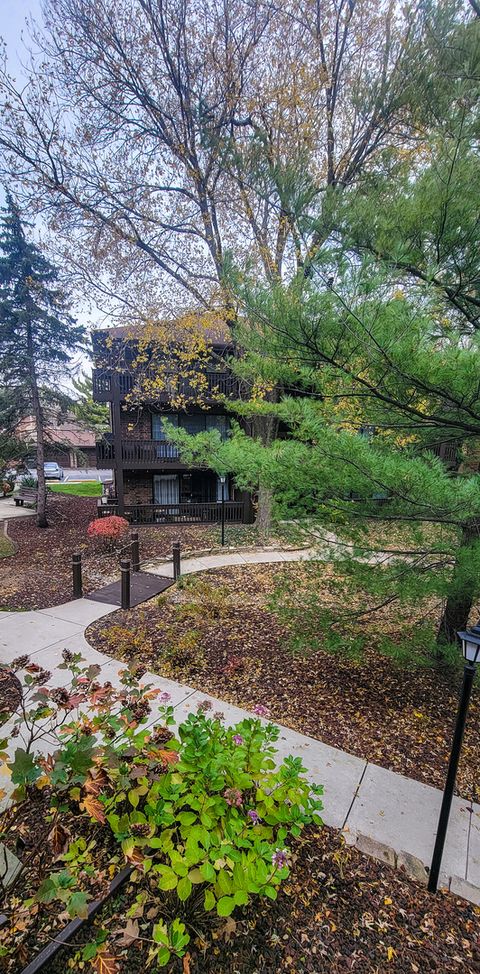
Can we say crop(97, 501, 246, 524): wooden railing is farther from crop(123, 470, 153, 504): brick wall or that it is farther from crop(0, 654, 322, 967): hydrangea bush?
crop(0, 654, 322, 967): hydrangea bush

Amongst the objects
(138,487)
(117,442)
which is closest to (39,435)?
(117,442)

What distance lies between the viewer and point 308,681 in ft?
14.3

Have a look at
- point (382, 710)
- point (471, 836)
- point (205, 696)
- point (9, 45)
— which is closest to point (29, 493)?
point (9, 45)

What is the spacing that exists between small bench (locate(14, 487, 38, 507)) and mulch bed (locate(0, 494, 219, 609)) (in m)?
1.95

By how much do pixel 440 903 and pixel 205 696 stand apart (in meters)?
2.45

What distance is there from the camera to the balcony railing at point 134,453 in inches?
533

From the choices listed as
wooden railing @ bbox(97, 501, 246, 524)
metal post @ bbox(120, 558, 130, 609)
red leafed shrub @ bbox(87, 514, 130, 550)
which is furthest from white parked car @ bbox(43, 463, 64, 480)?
metal post @ bbox(120, 558, 130, 609)

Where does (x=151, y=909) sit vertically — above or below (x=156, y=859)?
above

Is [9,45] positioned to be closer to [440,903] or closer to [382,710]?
[382,710]

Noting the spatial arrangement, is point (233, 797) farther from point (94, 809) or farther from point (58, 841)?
point (58, 841)

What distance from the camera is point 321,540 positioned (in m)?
3.56

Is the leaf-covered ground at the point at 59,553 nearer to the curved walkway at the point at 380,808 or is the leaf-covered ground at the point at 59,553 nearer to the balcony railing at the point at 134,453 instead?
the balcony railing at the point at 134,453

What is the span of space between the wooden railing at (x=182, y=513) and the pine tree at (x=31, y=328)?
3002 millimetres

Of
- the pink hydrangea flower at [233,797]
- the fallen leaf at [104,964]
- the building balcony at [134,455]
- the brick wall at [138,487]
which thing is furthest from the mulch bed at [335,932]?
the brick wall at [138,487]
